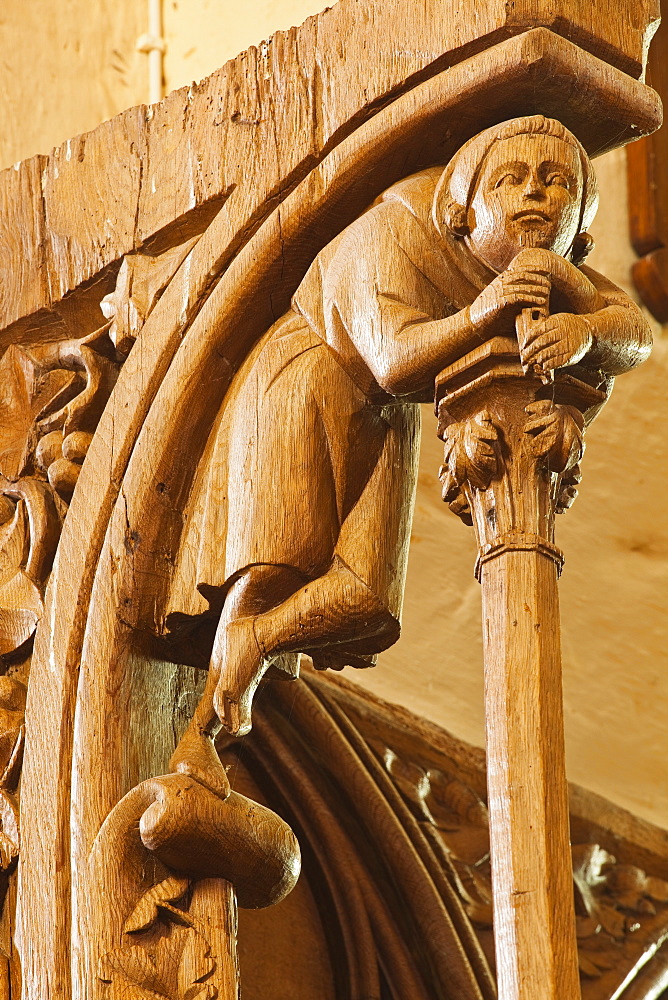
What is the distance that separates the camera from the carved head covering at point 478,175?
3.89 ft

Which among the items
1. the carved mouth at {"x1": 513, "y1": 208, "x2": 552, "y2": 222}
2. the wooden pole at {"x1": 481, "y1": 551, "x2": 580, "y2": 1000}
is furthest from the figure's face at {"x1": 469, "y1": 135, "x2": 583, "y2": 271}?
the wooden pole at {"x1": 481, "y1": 551, "x2": 580, "y2": 1000}

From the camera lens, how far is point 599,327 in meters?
1.14

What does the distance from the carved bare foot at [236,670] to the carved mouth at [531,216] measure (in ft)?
1.06

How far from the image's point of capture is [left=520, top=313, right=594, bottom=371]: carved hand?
1103 mm

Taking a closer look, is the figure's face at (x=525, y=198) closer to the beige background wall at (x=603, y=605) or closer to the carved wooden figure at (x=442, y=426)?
the carved wooden figure at (x=442, y=426)

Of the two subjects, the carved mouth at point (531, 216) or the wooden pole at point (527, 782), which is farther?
the carved mouth at point (531, 216)

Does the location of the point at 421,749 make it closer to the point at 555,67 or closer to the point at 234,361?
the point at 234,361

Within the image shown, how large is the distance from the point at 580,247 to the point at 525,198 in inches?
2.9

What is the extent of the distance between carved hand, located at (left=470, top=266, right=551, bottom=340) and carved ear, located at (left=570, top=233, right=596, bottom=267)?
92 mm

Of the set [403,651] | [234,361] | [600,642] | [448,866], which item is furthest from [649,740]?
[234,361]

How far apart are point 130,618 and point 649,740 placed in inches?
44.3

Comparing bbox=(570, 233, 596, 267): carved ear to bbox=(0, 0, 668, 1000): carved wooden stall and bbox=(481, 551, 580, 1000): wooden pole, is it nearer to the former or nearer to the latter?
bbox=(0, 0, 668, 1000): carved wooden stall

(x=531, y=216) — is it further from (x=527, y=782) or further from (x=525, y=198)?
(x=527, y=782)

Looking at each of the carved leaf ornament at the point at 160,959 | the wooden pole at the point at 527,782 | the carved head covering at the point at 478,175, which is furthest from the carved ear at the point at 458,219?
the carved leaf ornament at the point at 160,959
